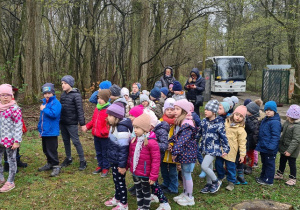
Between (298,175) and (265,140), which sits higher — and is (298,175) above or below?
below

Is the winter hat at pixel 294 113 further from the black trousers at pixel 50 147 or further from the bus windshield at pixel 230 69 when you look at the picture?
the bus windshield at pixel 230 69

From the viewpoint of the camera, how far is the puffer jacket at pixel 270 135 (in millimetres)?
4730

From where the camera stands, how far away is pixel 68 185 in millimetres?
4637

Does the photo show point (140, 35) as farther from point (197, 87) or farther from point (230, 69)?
point (230, 69)

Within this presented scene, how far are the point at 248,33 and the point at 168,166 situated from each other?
2213 centimetres

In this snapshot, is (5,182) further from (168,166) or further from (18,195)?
(168,166)

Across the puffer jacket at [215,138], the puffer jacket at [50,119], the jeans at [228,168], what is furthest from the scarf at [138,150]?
the puffer jacket at [50,119]

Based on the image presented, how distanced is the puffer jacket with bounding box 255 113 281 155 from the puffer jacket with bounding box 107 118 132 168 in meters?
2.69

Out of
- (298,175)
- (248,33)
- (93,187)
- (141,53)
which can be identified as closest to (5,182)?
(93,187)

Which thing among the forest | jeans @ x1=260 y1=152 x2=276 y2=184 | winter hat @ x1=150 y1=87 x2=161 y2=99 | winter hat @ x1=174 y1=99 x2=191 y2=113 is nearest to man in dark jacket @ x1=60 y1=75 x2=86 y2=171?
winter hat @ x1=150 y1=87 x2=161 y2=99

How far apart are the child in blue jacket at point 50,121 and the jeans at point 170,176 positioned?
2.10 m

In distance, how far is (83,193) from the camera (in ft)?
14.4

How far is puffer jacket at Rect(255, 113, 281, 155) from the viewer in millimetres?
4730

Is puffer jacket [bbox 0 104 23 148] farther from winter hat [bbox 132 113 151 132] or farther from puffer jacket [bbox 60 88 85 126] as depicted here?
winter hat [bbox 132 113 151 132]
